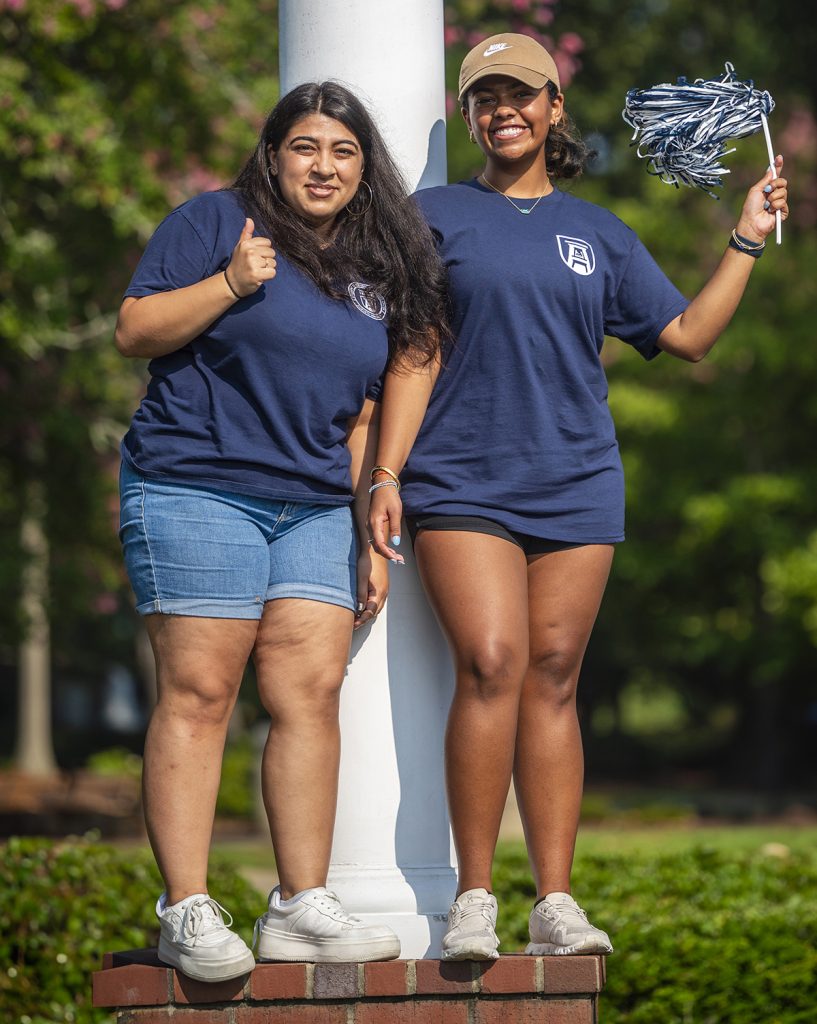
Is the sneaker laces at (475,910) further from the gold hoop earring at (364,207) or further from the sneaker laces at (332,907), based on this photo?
the gold hoop earring at (364,207)

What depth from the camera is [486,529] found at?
353 centimetres

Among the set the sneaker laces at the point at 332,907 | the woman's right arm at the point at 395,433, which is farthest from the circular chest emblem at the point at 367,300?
the sneaker laces at the point at 332,907

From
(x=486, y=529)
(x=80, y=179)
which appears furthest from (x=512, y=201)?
(x=80, y=179)

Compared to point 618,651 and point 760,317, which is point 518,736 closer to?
point 760,317

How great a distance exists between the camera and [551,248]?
12.0ft

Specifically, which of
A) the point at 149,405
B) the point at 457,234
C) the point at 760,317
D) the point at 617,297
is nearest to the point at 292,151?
the point at 457,234

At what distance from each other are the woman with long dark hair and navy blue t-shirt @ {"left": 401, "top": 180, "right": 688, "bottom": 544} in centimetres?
19

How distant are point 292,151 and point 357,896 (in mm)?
1801

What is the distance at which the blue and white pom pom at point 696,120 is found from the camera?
3.82 meters

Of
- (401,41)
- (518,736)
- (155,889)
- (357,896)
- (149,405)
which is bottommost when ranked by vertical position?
(155,889)

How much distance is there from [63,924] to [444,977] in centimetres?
209

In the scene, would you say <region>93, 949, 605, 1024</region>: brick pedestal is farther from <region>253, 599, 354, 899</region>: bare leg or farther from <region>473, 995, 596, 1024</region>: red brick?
<region>253, 599, 354, 899</region>: bare leg

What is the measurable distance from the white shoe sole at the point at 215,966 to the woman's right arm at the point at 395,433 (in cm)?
95

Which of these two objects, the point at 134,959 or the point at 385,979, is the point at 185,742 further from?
the point at 385,979
